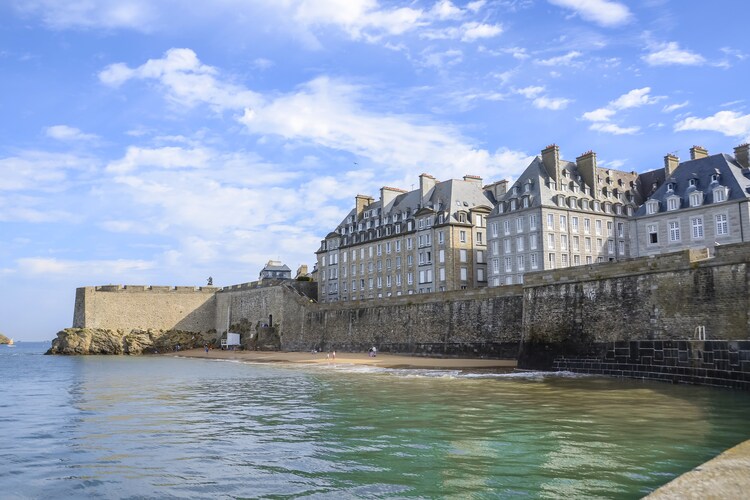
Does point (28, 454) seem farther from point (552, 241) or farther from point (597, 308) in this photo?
point (552, 241)

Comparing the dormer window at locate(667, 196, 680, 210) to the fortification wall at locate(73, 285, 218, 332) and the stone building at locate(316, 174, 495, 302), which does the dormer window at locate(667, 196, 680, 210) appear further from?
the fortification wall at locate(73, 285, 218, 332)

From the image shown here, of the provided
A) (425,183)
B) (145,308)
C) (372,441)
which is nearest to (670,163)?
(425,183)

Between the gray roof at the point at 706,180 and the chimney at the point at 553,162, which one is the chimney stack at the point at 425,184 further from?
the gray roof at the point at 706,180

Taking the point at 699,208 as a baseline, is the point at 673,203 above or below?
above

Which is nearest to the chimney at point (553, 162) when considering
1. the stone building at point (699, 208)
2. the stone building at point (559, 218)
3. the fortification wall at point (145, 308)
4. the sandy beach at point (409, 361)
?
the stone building at point (559, 218)

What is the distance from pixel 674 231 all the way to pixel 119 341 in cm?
5049

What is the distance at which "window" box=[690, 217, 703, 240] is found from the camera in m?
41.2

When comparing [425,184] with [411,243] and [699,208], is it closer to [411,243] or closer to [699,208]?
[411,243]

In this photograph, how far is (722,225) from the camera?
40062 mm

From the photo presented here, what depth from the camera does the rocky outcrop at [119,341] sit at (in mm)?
61438

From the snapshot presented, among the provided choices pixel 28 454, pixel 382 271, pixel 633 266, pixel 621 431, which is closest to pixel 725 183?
pixel 633 266

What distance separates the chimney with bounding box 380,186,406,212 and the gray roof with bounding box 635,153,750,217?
24861 millimetres

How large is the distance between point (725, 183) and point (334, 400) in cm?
3340

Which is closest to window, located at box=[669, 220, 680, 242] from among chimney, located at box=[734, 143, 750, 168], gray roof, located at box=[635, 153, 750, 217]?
gray roof, located at box=[635, 153, 750, 217]
